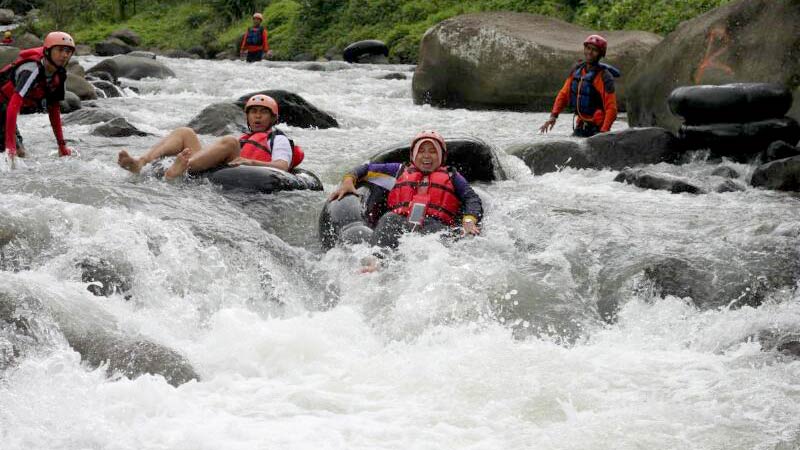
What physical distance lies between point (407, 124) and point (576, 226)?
6020mm

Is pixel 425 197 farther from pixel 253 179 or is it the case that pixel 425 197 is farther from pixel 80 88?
pixel 80 88

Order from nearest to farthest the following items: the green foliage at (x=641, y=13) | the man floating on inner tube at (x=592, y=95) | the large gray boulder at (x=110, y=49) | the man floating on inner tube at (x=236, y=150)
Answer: the man floating on inner tube at (x=236, y=150) < the man floating on inner tube at (x=592, y=95) < the green foliage at (x=641, y=13) < the large gray boulder at (x=110, y=49)

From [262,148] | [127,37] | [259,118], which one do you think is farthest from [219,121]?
[127,37]

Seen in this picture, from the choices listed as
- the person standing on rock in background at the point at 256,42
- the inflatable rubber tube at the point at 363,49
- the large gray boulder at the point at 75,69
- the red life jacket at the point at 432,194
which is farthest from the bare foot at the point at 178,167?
the inflatable rubber tube at the point at 363,49

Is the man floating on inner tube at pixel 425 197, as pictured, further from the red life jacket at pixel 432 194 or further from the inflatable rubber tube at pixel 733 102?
the inflatable rubber tube at pixel 733 102

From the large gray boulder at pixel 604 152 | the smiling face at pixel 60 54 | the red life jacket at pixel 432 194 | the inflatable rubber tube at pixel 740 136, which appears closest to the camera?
the red life jacket at pixel 432 194

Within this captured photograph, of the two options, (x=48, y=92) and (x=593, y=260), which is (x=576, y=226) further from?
(x=48, y=92)

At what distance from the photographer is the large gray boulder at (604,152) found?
1038 cm

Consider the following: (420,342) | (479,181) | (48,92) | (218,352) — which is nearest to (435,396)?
(420,342)

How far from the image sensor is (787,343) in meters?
5.51

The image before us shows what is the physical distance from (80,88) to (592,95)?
779 cm

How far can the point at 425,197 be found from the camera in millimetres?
7617

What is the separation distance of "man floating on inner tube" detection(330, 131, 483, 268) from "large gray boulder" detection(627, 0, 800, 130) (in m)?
4.55

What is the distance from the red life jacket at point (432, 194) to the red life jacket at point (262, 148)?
4.62ft
